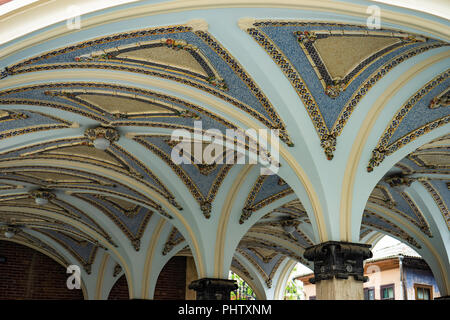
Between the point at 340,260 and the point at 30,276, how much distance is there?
456 inches

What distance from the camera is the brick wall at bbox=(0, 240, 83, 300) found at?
15.2 m

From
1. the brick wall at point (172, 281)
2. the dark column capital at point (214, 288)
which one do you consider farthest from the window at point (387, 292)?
the dark column capital at point (214, 288)

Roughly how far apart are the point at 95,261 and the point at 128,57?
1074cm

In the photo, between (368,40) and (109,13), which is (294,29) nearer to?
(368,40)

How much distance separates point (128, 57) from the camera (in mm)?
6094

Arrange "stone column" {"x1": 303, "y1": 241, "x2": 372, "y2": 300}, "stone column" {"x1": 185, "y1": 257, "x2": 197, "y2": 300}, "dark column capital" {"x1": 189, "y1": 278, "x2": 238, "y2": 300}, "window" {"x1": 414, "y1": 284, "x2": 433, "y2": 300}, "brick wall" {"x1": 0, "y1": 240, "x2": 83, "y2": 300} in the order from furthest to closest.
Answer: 1. "stone column" {"x1": 185, "y1": 257, "x2": 197, "y2": 300}
2. "window" {"x1": 414, "y1": 284, "x2": 433, "y2": 300}
3. "brick wall" {"x1": 0, "y1": 240, "x2": 83, "y2": 300}
4. "dark column capital" {"x1": 189, "y1": 278, "x2": 238, "y2": 300}
5. "stone column" {"x1": 303, "y1": 241, "x2": 372, "y2": 300}

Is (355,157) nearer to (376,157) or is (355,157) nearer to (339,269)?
(376,157)

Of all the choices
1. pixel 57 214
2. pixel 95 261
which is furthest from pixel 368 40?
pixel 95 261

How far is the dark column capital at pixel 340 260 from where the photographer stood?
21.3 feet

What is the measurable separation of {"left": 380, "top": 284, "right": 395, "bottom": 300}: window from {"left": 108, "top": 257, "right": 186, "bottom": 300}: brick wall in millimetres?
5980

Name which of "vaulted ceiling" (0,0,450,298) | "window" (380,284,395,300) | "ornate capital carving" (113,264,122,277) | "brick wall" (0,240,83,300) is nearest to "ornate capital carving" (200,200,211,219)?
"vaulted ceiling" (0,0,450,298)

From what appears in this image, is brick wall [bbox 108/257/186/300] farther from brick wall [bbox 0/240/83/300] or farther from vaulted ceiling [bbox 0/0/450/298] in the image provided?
vaulted ceiling [bbox 0/0/450/298]

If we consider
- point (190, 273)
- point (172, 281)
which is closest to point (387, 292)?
point (190, 273)

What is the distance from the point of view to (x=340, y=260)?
6543 mm
